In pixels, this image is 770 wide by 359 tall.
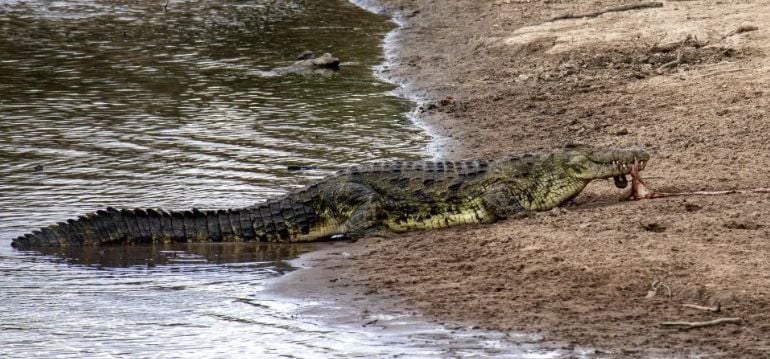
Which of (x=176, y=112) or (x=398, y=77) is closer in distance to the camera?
(x=176, y=112)

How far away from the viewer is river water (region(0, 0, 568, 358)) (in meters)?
7.02

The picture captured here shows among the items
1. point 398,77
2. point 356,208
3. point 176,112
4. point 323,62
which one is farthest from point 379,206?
point 323,62

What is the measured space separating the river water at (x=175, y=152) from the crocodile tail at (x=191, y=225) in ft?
0.38

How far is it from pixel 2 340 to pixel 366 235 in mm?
2944

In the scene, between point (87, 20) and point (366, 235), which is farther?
point (87, 20)

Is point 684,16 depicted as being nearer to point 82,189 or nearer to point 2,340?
point 82,189

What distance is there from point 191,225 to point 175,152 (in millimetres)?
3296

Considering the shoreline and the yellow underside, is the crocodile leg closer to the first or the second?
the yellow underside

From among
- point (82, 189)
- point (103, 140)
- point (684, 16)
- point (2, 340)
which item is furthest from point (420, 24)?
point (2, 340)

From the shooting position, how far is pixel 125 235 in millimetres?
9328

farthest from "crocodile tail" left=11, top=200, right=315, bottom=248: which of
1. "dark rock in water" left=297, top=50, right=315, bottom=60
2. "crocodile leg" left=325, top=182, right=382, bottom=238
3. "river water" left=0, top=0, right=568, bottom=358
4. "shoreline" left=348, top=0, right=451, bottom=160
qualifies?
"dark rock in water" left=297, top=50, right=315, bottom=60

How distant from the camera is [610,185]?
9852mm

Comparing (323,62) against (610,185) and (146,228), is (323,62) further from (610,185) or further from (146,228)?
(146,228)

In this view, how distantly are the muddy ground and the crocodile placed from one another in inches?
8.9
